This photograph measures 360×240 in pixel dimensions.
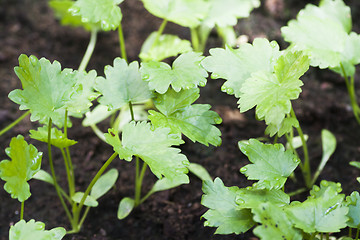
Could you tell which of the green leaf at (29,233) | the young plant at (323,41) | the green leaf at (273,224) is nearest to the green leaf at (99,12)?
the young plant at (323,41)

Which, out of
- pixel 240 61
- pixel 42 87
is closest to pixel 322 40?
pixel 240 61

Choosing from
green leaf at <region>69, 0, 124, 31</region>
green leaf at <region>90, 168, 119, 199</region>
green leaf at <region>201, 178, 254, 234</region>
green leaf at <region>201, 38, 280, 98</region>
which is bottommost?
green leaf at <region>90, 168, 119, 199</region>

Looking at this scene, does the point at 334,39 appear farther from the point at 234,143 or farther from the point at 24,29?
the point at 24,29

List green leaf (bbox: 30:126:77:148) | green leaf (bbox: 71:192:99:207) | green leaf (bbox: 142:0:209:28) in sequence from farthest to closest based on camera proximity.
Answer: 1. green leaf (bbox: 142:0:209:28)
2. green leaf (bbox: 71:192:99:207)
3. green leaf (bbox: 30:126:77:148)

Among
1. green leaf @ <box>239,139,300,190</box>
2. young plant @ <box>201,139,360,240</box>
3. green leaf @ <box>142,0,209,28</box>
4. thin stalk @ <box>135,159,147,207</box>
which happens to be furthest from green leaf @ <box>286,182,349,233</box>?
green leaf @ <box>142,0,209,28</box>

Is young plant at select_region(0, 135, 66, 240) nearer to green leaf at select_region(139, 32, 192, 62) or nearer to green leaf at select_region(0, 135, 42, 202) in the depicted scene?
green leaf at select_region(0, 135, 42, 202)

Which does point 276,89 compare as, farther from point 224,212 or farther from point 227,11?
point 227,11

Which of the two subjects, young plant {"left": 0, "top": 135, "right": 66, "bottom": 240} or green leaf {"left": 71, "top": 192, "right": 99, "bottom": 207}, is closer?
young plant {"left": 0, "top": 135, "right": 66, "bottom": 240}
